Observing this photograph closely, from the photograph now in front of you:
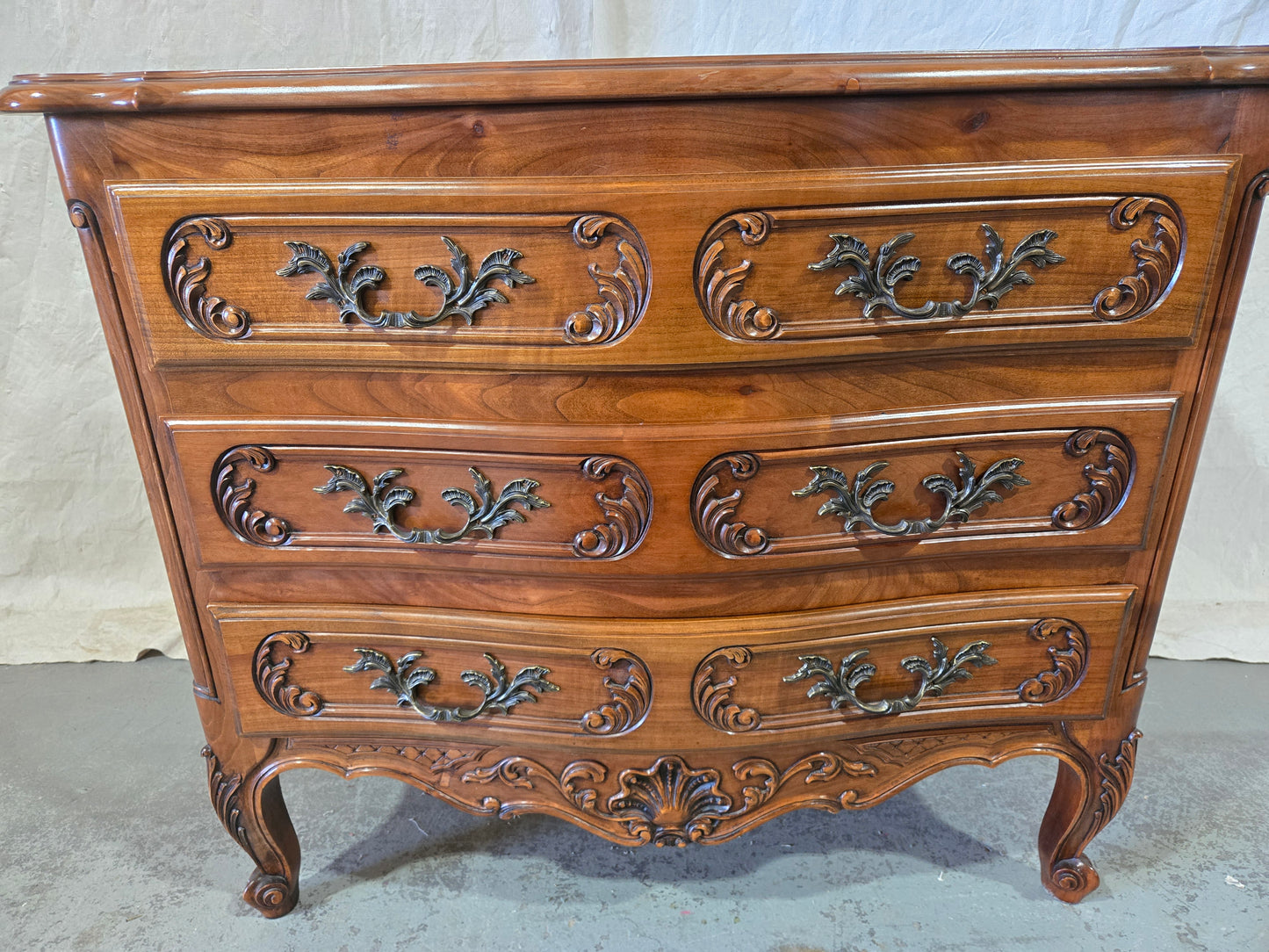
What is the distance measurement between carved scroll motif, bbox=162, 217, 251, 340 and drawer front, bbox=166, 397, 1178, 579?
0.12m

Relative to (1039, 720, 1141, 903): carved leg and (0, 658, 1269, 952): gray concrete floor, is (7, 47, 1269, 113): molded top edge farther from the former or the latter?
(0, 658, 1269, 952): gray concrete floor

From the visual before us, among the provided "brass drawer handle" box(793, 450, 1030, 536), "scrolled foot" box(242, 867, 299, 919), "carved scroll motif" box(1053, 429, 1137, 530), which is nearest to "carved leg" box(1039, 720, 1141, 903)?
"carved scroll motif" box(1053, 429, 1137, 530)

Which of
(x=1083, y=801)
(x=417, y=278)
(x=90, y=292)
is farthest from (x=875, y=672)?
(x=90, y=292)

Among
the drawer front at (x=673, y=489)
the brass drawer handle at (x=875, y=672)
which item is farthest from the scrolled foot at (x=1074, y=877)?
the drawer front at (x=673, y=489)

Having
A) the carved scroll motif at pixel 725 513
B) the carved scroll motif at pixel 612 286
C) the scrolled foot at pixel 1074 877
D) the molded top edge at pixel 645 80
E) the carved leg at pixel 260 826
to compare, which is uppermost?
the molded top edge at pixel 645 80

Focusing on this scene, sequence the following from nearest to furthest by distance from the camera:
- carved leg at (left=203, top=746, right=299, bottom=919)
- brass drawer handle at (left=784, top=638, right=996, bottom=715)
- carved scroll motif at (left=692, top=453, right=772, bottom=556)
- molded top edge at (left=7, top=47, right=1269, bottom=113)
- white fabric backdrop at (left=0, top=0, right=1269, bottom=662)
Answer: molded top edge at (left=7, top=47, right=1269, bottom=113) → carved scroll motif at (left=692, top=453, right=772, bottom=556) → brass drawer handle at (left=784, top=638, right=996, bottom=715) → carved leg at (left=203, top=746, right=299, bottom=919) → white fabric backdrop at (left=0, top=0, right=1269, bottom=662)

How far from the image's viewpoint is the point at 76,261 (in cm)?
185

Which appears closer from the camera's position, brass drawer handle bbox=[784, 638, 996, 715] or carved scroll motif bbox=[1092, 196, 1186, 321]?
carved scroll motif bbox=[1092, 196, 1186, 321]

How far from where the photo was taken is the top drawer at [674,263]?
0.88 m

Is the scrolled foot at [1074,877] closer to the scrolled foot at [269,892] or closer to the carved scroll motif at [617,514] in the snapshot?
the carved scroll motif at [617,514]

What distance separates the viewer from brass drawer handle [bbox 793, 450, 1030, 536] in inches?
39.1

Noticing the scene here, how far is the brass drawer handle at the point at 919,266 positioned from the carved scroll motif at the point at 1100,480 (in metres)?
0.23

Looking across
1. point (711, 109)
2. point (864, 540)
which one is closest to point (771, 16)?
point (711, 109)

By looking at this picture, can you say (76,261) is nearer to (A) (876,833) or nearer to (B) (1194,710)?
(A) (876,833)
